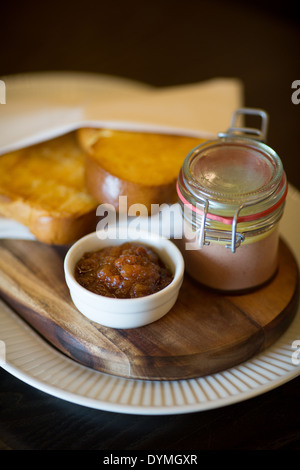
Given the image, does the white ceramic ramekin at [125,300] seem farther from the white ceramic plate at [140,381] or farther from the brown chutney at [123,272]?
the white ceramic plate at [140,381]

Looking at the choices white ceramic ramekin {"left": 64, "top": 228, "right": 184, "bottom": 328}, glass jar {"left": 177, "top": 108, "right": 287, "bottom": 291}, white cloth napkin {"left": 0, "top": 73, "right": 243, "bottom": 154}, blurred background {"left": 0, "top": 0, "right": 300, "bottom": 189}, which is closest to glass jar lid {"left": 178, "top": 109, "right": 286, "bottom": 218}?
glass jar {"left": 177, "top": 108, "right": 287, "bottom": 291}

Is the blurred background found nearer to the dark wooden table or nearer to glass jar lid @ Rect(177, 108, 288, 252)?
the dark wooden table

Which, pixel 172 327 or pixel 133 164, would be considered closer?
pixel 172 327

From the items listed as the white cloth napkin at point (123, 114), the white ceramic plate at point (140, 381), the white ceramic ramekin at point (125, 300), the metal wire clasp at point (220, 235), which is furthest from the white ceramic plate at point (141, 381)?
the white cloth napkin at point (123, 114)

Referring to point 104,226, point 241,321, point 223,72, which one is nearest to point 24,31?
point 223,72

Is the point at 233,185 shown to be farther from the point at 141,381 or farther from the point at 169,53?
the point at 169,53

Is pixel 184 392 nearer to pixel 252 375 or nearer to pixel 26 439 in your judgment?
pixel 252 375

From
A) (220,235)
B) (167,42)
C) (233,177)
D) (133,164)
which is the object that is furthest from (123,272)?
(167,42)
